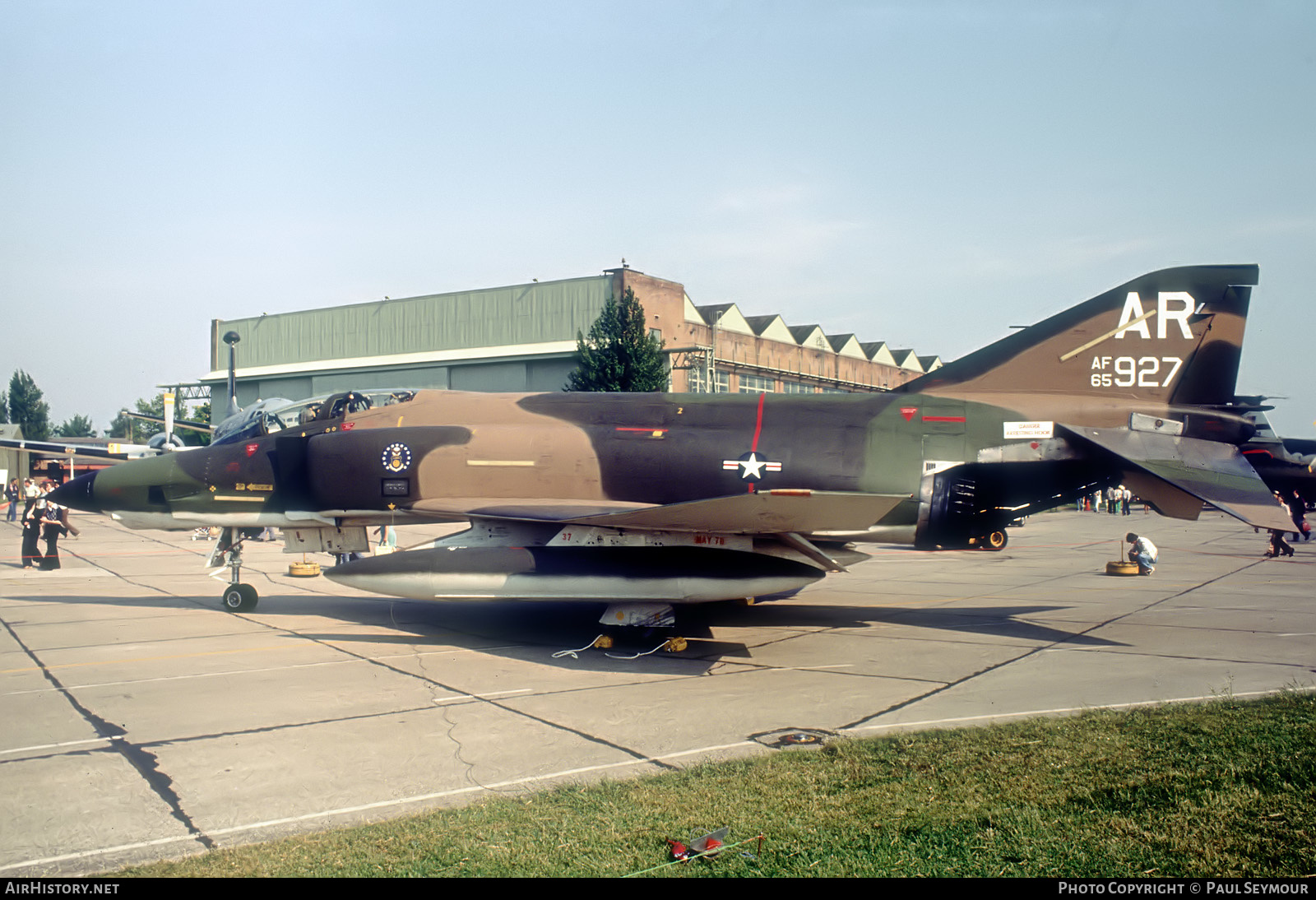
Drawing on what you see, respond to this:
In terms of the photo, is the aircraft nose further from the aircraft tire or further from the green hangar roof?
the green hangar roof

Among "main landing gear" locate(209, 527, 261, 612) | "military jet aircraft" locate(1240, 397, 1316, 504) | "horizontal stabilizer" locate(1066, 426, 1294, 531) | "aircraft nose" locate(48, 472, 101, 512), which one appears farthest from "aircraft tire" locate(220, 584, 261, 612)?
"military jet aircraft" locate(1240, 397, 1316, 504)

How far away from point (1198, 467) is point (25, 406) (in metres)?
140

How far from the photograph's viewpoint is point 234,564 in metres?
12.9

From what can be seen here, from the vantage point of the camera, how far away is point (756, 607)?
45.3 ft

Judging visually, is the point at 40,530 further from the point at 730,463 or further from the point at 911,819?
the point at 911,819

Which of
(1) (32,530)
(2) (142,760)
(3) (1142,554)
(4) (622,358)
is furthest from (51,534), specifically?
(3) (1142,554)

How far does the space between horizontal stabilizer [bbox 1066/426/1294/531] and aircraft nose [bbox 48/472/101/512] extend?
44.9 ft

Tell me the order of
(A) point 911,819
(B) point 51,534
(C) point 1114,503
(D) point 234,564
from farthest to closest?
(C) point 1114,503 → (B) point 51,534 → (D) point 234,564 → (A) point 911,819

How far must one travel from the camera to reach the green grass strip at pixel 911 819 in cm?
414

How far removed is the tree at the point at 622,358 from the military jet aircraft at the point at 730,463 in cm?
1629

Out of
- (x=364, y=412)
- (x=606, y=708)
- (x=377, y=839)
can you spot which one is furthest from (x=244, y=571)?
(x=377, y=839)

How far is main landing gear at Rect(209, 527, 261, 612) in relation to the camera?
41.4 feet

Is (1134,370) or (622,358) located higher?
(622,358)

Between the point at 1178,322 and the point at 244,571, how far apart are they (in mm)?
17800
